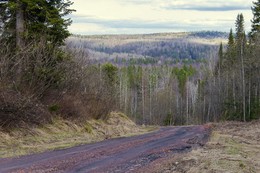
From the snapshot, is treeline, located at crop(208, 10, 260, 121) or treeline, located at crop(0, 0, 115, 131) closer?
treeline, located at crop(0, 0, 115, 131)

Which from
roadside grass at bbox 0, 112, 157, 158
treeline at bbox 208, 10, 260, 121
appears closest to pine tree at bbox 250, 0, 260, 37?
treeline at bbox 208, 10, 260, 121

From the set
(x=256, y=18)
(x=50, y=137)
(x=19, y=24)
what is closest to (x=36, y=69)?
(x=19, y=24)

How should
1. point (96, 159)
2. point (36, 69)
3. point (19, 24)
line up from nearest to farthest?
point (96, 159) < point (36, 69) < point (19, 24)

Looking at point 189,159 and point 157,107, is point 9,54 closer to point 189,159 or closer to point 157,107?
point 189,159

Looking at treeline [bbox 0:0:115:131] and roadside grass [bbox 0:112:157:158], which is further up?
treeline [bbox 0:0:115:131]

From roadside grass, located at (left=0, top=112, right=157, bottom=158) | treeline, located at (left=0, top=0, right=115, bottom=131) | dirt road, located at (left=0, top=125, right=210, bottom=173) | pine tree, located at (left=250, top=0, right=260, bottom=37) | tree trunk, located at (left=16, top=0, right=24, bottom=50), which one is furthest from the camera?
pine tree, located at (left=250, top=0, right=260, bottom=37)

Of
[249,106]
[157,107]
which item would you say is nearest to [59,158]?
[249,106]

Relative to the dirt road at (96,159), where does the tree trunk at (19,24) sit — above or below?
above

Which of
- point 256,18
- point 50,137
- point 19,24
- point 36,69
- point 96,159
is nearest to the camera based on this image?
point 96,159

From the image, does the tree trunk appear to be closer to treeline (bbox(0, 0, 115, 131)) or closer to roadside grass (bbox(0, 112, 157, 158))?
treeline (bbox(0, 0, 115, 131))

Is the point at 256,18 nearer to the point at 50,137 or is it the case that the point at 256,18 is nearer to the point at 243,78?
the point at 243,78

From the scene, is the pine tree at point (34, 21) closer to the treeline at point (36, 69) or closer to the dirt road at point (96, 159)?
the treeline at point (36, 69)

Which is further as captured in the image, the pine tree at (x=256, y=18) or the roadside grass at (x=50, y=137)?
the pine tree at (x=256, y=18)

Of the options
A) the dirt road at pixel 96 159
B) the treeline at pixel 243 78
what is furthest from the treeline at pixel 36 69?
the treeline at pixel 243 78
